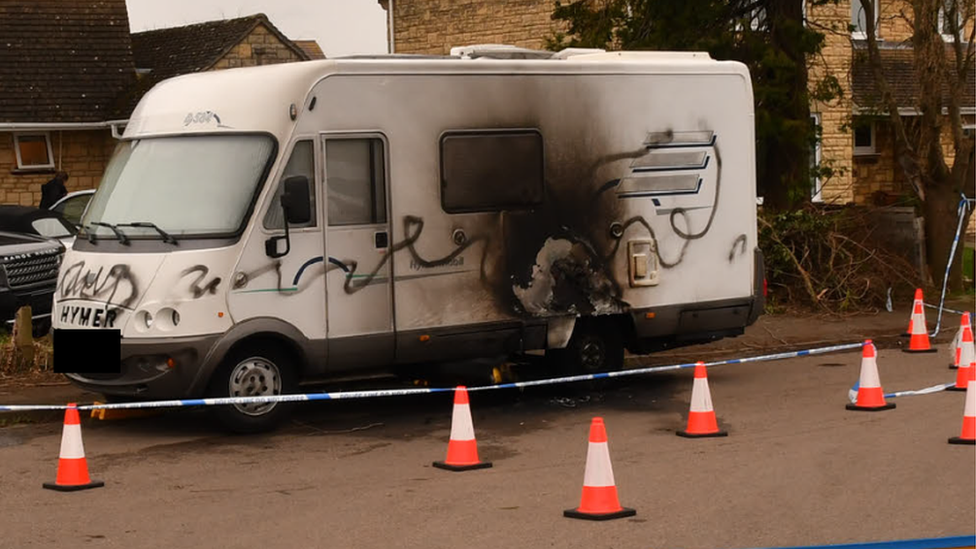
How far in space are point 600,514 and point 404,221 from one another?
442cm

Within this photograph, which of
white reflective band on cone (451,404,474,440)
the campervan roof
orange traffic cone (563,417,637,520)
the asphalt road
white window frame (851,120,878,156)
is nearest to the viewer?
the asphalt road

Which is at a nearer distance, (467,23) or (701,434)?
(701,434)

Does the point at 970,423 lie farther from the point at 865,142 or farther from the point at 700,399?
the point at 865,142

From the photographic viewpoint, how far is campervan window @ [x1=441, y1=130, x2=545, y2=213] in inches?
504

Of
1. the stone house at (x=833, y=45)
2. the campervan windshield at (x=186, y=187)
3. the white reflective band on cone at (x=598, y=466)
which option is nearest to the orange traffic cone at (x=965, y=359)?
the white reflective band on cone at (x=598, y=466)

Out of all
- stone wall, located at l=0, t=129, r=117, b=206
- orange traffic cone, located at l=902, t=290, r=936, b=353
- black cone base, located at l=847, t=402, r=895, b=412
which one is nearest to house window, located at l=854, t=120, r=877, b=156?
stone wall, located at l=0, t=129, r=117, b=206

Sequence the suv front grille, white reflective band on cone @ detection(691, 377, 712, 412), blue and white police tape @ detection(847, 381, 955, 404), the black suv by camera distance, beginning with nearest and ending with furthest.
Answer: white reflective band on cone @ detection(691, 377, 712, 412), blue and white police tape @ detection(847, 381, 955, 404), the black suv, the suv front grille

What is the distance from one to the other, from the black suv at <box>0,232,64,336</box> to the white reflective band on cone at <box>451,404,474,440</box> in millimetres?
7667

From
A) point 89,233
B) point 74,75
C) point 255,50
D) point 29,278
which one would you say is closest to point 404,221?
point 89,233

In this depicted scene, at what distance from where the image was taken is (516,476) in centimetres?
1020

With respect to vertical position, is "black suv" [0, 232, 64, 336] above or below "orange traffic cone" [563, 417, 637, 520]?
above

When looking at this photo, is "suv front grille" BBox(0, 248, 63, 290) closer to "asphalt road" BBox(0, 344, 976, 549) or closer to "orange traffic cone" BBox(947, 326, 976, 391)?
"asphalt road" BBox(0, 344, 976, 549)

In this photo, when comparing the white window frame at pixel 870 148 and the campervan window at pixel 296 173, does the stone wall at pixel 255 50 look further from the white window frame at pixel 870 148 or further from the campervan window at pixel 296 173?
the campervan window at pixel 296 173

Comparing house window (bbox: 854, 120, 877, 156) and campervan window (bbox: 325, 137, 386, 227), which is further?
house window (bbox: 854, 120, 877, 156)
